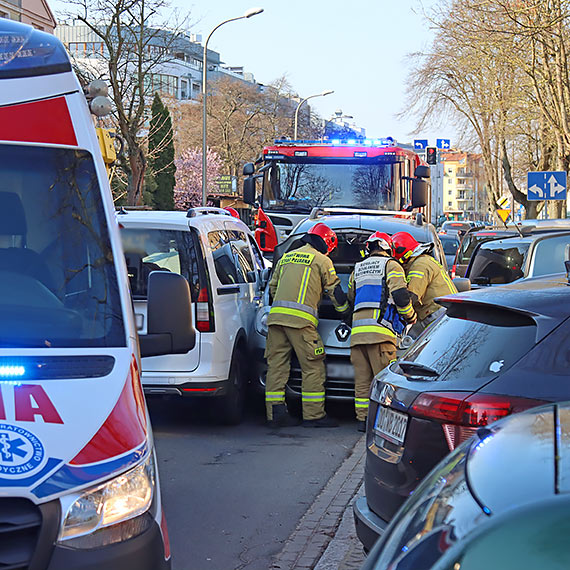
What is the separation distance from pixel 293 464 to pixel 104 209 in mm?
4063

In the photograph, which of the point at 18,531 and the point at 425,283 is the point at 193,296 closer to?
the point at 425,283

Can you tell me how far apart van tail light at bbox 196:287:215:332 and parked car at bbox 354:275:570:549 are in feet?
12.2

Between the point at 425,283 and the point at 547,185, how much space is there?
48.4ft

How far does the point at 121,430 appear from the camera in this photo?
132 inches

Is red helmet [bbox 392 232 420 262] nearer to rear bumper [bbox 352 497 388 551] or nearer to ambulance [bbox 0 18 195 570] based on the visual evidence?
rear bumper [bbox 352 497 388 551]

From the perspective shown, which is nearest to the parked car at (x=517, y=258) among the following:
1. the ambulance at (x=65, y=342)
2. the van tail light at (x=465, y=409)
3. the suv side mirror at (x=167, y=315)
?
the van tail light at (x=465, y=409)

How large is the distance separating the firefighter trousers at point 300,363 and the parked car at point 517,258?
3.29 metres

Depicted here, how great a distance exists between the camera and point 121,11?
88.7 ft

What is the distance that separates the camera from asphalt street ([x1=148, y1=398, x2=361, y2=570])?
5.57m

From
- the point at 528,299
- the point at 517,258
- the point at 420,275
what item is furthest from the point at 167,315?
the point at 517,258

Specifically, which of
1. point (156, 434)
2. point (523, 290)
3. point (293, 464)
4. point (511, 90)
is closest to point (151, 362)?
Answer: point (156, 434)

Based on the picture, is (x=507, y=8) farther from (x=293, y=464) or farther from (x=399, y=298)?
(x=293, y=464)

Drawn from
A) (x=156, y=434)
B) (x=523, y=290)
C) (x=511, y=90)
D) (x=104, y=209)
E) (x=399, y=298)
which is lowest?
(x=156, y=434)

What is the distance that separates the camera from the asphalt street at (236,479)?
18.3 feet
